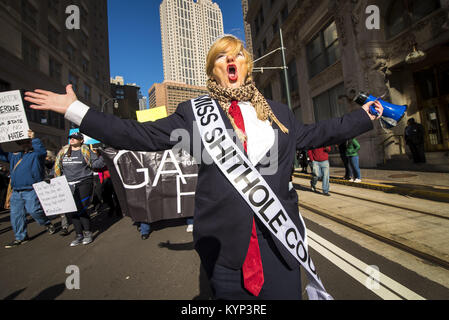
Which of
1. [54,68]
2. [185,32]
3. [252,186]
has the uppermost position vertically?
[185,32]

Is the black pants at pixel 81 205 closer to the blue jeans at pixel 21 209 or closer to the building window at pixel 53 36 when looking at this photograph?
the blue jeans at pixel 21 209

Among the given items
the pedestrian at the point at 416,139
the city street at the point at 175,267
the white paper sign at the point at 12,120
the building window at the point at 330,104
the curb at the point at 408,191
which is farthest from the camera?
the building window at the point at 330,104

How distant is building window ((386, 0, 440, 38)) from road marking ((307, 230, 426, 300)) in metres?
11.2

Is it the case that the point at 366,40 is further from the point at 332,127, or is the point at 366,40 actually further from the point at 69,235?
the point at 69,235

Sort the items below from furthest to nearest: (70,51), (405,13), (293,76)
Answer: (70,51), (293,76), (405,13)

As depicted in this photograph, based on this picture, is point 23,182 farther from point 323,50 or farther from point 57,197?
point 323,50

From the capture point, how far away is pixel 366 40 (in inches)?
414

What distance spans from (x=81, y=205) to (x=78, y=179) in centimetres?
46

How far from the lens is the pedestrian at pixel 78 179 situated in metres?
4.02

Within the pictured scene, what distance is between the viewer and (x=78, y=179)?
4.07 m

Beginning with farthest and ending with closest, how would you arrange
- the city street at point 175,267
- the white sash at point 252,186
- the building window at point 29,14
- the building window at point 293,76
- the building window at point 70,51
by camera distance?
the building window at point 70,51, the building window at point 293,76, the building window at point 29,14, the city street at point 175,267, the white sash at point 252,186

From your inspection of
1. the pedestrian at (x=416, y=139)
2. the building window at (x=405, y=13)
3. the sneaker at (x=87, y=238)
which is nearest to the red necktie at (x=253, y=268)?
the sneaker at (x=87, y=238)

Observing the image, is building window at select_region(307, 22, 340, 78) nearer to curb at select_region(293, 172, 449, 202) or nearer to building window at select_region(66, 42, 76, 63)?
curb at select_region(293, 172, 449, 202)

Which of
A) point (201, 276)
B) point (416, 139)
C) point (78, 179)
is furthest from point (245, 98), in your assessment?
point (416, 139)
